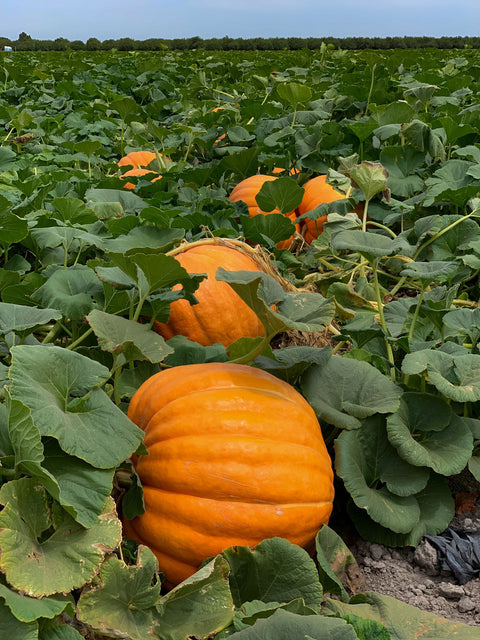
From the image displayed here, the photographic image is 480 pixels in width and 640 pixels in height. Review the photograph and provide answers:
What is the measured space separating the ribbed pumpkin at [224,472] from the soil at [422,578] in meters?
0.18

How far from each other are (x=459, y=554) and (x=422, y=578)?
11cm

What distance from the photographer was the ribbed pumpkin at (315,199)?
3610mm

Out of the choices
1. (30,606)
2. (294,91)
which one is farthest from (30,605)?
(294,91)

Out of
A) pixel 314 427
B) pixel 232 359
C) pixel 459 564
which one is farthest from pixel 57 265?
pixel 459 564

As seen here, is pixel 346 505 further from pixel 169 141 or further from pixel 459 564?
pixel 169 141

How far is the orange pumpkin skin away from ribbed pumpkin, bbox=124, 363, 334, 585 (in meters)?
0.63

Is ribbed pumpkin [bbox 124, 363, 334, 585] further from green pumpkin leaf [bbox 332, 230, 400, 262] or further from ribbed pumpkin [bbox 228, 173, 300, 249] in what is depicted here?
ribbed pumpkin [bbox 228, 173, 300, 249]

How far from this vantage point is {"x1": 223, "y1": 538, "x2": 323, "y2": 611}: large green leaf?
1389mm

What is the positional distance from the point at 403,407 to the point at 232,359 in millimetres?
471

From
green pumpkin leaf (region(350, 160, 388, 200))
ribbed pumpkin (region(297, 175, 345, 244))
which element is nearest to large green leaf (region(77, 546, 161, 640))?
green pumpkin leaf (region(350, 160, 388, 200))

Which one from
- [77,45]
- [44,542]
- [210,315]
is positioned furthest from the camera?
[77,45]

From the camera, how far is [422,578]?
168 centimetres

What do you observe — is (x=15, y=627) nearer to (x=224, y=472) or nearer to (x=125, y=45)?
(x=224, y=472)

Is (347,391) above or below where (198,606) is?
above
